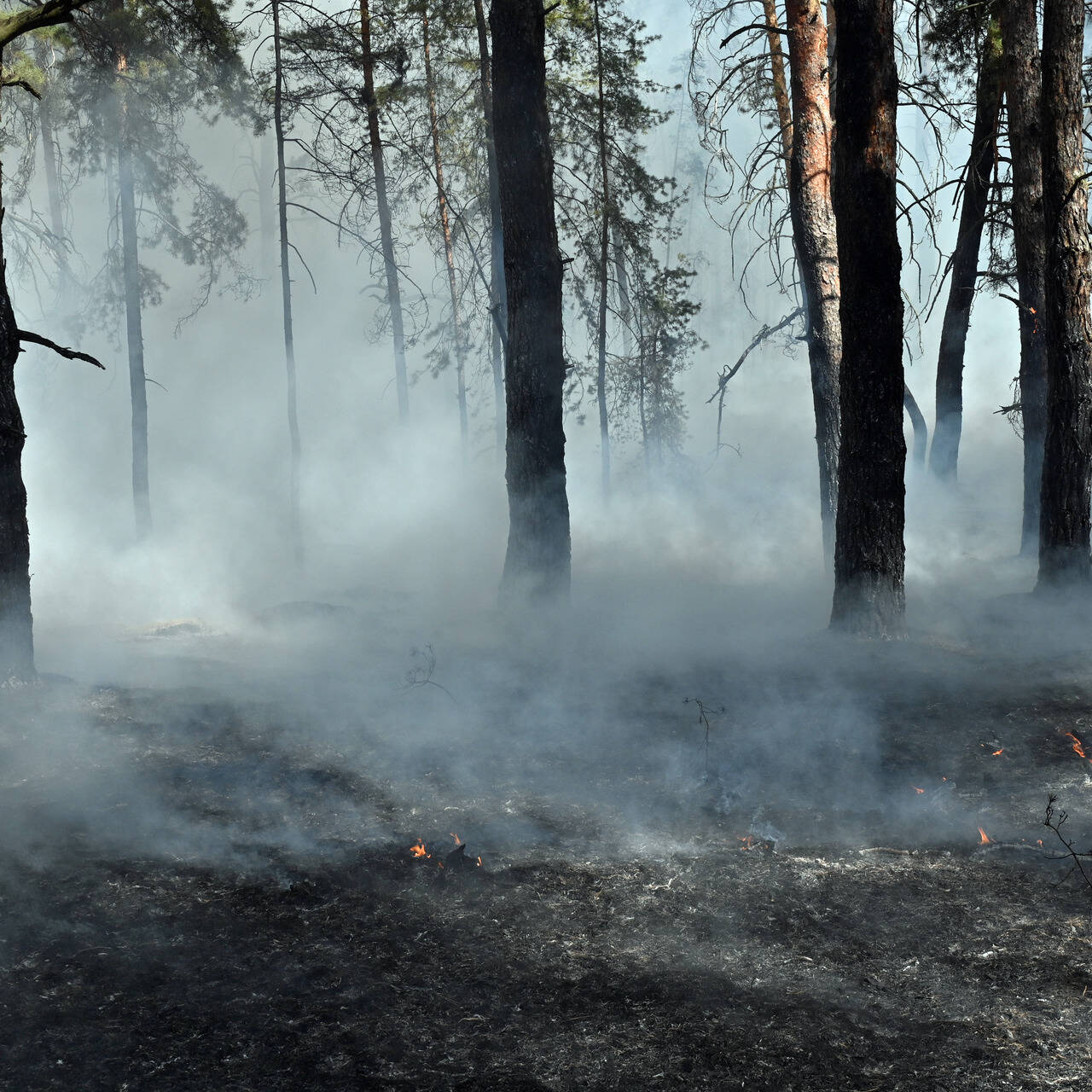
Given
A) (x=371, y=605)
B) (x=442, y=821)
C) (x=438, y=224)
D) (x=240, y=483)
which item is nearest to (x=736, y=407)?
(x=438, y=224)

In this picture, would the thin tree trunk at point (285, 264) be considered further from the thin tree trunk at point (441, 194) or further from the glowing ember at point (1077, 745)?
the glowing ember at point (1077, 745)

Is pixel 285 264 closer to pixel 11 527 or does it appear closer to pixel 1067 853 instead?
pixel 11 527

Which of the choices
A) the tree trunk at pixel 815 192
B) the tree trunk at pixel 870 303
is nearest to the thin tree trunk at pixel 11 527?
the tree trunk at pixel 870 303

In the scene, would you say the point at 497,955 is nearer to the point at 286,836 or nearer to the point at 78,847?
the point at 286,836

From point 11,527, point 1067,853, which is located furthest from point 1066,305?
point 11,527

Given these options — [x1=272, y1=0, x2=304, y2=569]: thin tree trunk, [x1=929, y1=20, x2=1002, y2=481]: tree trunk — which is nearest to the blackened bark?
[x1=272, y1=0, x2=304, y2=569]: thin tree trunk

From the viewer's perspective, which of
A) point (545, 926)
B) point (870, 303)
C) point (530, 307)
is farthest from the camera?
point (530, 307)

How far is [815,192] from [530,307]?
398 cm

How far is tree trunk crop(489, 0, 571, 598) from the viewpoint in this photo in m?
10.0

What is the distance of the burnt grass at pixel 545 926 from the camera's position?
142 inches

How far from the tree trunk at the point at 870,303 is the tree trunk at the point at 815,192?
3.22m

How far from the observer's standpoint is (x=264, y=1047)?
3680 millimetres

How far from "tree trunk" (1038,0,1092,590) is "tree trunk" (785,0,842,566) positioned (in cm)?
240

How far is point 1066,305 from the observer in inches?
395
